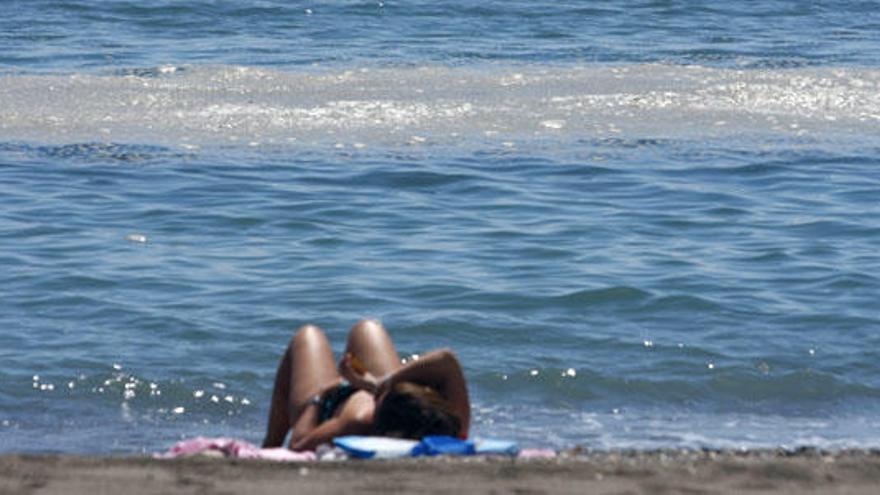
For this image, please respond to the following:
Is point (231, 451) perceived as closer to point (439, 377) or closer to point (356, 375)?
point (356, 375)

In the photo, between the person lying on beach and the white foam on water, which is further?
the white foam on water

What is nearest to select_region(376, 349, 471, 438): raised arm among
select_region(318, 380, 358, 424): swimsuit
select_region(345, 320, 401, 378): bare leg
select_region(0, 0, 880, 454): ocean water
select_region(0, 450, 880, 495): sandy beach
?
select_region(318, 380, 358, 424): swimsuit

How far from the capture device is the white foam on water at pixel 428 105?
49.5 ft

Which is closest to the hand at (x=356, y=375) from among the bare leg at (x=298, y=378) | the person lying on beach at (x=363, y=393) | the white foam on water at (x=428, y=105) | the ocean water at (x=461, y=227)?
the person lying on beach at (x=363, y=393)

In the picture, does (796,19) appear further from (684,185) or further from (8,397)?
(8,397)

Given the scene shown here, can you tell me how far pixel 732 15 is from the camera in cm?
2342

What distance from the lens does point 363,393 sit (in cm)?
711

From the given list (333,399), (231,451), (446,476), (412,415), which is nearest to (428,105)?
(333,399)

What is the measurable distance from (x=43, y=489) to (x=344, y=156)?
346 inches

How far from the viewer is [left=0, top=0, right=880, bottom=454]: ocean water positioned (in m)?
9.32

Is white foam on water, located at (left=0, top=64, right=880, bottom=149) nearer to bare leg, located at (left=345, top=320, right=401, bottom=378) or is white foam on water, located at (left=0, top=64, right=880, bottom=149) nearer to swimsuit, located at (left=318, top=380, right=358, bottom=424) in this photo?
bare leg, located at (left=345, top=320, right=401, bottom=378)

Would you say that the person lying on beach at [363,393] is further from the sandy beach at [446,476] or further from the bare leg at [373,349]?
the sandy beach at [446,476]

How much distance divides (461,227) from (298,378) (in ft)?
17.5

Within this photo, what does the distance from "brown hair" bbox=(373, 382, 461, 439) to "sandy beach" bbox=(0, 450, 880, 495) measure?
0.48 meters
